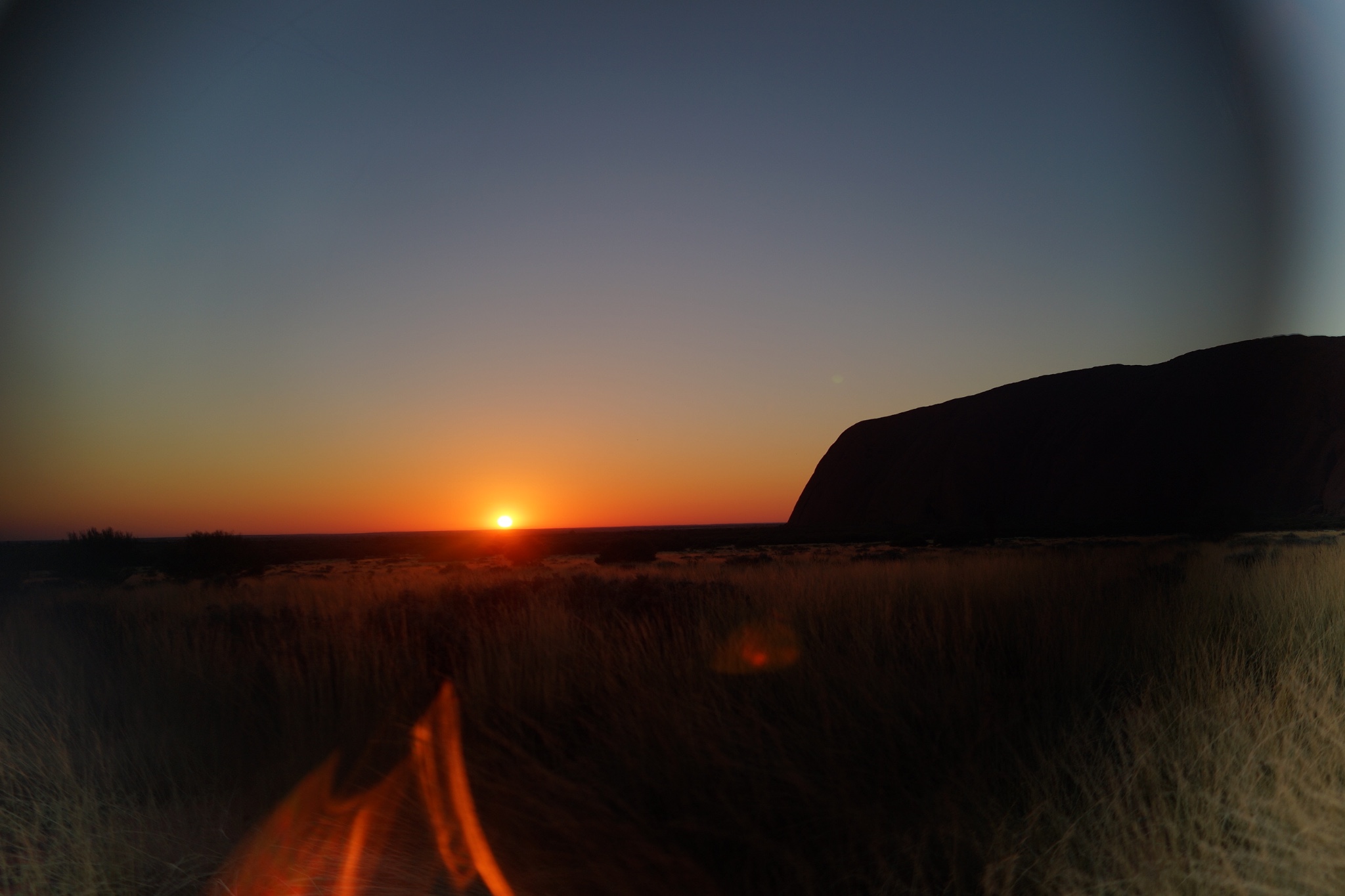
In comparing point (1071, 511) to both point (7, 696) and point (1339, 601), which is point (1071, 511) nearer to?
point (1339, 601)

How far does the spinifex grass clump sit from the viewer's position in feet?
11.5

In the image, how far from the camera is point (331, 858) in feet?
12.7

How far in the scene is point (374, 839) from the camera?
414cm

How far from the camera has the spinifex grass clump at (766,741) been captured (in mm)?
3516

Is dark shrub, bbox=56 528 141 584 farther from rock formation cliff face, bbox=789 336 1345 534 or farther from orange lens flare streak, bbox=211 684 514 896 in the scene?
rock formation cliff face, bbox=789 336 1345 534

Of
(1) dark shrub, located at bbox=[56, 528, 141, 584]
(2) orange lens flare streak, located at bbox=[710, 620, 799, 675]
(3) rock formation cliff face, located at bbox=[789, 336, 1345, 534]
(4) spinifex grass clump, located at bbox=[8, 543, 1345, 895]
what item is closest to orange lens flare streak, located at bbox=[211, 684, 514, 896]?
(4) spinifex grass clump, located at bbox=[8, 543, 1345, 895]

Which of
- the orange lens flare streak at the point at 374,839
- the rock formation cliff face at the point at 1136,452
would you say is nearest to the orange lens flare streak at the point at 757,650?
the orange lens flare streak at the point at 374,839

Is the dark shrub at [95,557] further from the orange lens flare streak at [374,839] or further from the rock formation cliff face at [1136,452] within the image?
the rock formation cliff face at [1136,452]

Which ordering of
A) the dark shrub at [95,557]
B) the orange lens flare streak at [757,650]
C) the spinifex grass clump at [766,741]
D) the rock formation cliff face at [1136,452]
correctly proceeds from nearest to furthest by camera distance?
1. the spinifex grass clump at [766,741]
2. the orange lens flare streak at [757,650]
3. the dark shrub at [95,557]
4. the rock formation cliff face at [1136,452]

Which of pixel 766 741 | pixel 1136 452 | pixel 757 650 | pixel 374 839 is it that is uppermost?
pixel 1136 452

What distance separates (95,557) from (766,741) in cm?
3535

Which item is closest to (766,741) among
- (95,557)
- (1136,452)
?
(95,557)

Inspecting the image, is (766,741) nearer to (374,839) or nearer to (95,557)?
(374,839)

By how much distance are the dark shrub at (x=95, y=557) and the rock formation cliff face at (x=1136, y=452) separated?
50112mm
